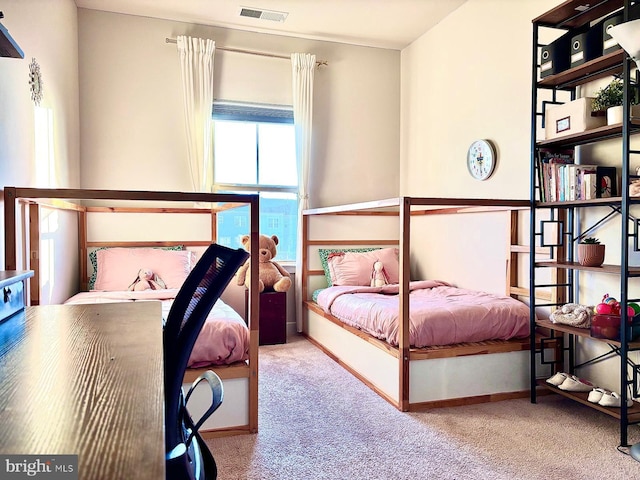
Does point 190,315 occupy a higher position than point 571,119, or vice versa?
point 571,119

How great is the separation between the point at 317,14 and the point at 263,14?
17.2 inches

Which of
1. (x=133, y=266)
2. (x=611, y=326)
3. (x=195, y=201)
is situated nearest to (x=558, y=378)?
(x=611, y=326)

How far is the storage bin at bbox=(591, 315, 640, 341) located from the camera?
2.25 meters

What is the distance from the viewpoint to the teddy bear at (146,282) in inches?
141

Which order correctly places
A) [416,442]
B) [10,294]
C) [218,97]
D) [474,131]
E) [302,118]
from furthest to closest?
1. [302,118]
2. [218,97]
3. [474,131]
4. [416,442]
5. [10,294]

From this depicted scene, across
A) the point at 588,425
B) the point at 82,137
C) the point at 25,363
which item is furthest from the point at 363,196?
the point at 25,363

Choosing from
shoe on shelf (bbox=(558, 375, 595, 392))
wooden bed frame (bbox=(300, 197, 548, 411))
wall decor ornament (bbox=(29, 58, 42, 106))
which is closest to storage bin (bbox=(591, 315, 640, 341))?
shoe on shelf (bbox=(558, 375, 595, 392))

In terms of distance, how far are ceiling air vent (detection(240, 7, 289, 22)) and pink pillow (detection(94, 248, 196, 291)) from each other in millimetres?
2023

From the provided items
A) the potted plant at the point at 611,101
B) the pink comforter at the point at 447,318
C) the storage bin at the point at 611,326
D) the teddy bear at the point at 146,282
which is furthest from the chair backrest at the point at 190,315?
the teddy bear at the point at 146,282

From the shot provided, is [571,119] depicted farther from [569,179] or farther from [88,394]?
[88,394]

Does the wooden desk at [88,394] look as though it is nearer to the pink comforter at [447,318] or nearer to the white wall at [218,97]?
the pink comforter at [447,318]

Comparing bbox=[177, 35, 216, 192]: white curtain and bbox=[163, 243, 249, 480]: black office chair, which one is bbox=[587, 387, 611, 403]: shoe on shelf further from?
bbox=[177, 35, 216, 192]: white curtain

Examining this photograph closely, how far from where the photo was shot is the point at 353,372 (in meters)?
3.22

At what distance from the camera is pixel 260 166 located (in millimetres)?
4398
